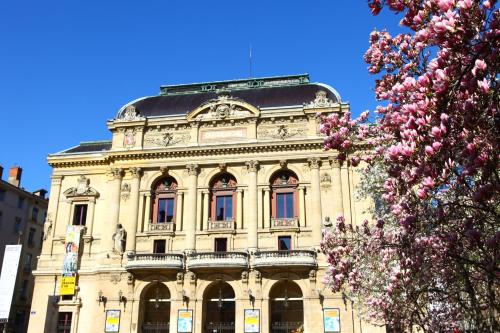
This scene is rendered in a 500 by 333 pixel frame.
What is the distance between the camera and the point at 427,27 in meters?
7.22

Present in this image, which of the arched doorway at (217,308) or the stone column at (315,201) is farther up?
the stone column at (315,201)

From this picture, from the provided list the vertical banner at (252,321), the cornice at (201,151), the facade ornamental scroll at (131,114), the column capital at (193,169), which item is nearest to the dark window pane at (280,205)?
the cornice at (201,151)

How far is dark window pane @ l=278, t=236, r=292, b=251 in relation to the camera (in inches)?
1492

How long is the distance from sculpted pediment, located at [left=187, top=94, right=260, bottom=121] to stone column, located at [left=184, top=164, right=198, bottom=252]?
4381 mm

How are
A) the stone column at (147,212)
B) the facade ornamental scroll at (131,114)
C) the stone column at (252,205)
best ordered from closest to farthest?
the stone column at (252,205) < the stone column at (147,212) < the facade ornamental scroll at (131,114)

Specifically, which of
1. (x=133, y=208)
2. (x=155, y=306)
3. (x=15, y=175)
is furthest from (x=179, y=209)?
(x=15, y=175)

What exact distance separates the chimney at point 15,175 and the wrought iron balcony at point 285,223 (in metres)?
35.4

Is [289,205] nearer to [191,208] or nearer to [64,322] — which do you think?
[191,208]

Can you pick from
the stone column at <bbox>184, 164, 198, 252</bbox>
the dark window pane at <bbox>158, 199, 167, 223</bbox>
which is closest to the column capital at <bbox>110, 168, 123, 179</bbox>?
the dark window pane at <bbox>158, 199, 167, 223</bbox>

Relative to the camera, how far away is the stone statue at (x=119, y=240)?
39.3 metres

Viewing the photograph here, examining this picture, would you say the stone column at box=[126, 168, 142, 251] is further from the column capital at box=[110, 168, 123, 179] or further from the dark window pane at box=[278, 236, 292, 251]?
the dark window pane at box=[278, 236, 292, 251]

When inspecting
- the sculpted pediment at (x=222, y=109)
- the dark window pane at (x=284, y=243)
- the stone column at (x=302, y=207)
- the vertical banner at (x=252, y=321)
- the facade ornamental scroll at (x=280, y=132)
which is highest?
the sculpted pediment at (x=222, y=109)

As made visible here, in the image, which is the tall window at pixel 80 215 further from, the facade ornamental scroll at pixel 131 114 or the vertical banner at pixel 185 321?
the vertical banner at pixel 185 321

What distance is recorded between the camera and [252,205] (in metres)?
38.9
